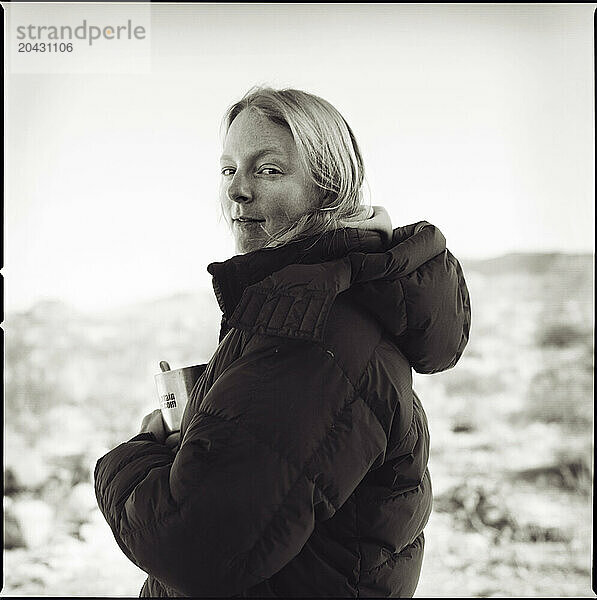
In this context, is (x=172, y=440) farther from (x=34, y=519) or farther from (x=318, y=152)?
(x=34, y=519)

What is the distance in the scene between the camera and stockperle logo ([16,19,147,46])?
2242 millimetres

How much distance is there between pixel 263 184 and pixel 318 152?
76 millimetres

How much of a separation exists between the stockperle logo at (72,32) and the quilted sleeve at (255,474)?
70.6 inches

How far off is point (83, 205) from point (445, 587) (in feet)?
5.20

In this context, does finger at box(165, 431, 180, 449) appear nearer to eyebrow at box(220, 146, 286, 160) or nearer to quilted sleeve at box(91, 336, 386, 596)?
quilted sleeve at box(91, 336, 386, 596)

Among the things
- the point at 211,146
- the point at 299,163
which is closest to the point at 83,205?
the point at 211,146

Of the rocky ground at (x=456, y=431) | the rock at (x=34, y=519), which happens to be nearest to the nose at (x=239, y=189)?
the rocky ground at (x=456, y=431)

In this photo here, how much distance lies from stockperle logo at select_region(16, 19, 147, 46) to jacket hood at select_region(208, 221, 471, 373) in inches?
66.2

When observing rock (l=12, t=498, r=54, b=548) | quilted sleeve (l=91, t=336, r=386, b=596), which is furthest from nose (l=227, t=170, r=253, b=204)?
rock (l=12, t=498, r=54, b=548)

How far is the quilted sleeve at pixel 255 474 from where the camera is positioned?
706 mm

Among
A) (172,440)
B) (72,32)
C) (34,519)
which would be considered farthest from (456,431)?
(72,32)

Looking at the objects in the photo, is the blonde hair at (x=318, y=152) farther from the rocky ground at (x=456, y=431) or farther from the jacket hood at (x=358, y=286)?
the rocky ground at (x=456, y=431)

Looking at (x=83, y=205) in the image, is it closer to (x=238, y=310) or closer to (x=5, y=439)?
(x=5, y=439)

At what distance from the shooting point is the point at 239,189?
92cm
